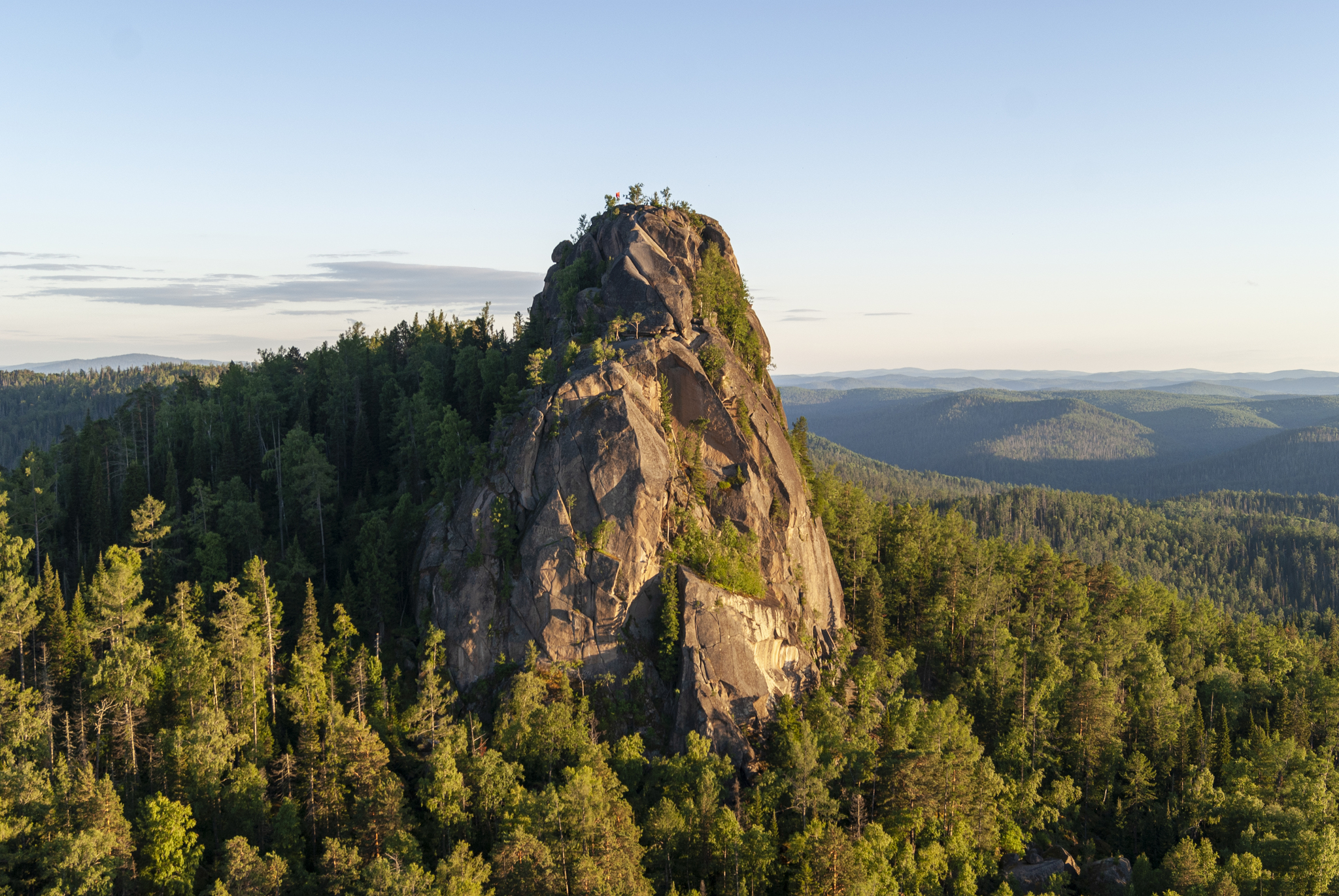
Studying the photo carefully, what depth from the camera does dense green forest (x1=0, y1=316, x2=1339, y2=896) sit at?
4959 centimetres

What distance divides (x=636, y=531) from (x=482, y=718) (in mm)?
20609

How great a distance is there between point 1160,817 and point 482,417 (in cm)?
8017

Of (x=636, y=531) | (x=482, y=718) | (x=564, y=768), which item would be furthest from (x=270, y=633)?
(x=636, y=531)

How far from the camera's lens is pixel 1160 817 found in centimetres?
7250

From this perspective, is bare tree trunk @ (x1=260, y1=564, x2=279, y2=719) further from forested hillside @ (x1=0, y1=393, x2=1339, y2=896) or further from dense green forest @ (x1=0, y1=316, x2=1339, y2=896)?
dense green forest @ (x1=0, y1=316, x2=1339, y2=896)

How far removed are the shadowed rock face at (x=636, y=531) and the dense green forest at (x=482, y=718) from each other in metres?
3.11

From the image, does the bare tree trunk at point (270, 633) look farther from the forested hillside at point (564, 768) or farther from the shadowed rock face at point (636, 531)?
the shadowed rock face at point (636, 531)

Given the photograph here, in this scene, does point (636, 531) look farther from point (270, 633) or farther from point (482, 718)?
point (270, 633)

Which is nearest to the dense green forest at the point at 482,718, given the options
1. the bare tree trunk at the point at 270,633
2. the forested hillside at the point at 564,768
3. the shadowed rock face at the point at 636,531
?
the forested hillside at the point at 564,768

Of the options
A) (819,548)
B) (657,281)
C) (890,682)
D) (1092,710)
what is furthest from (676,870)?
(657,281)

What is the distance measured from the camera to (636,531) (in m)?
67.1

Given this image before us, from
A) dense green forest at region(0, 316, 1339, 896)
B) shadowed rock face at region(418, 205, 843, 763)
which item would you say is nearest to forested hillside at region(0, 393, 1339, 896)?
dense green forest at region(0, 316, 1339, 896)

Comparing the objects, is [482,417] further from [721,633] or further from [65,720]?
[65,720]

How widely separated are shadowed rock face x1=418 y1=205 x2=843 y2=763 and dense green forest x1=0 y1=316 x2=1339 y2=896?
3113mm
